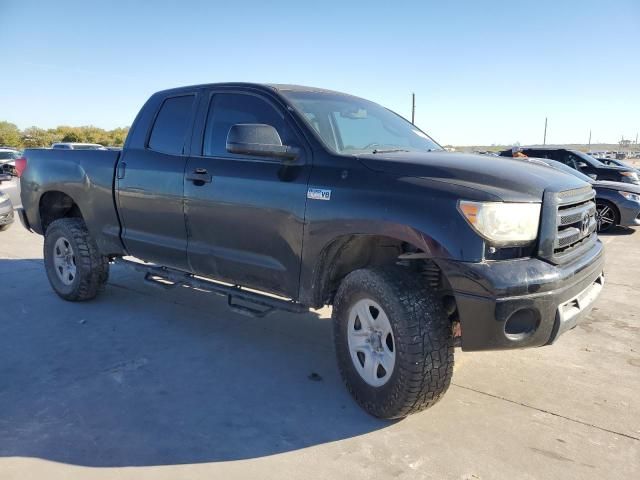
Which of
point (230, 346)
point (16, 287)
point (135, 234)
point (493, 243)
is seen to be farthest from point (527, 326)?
point (16, 287)

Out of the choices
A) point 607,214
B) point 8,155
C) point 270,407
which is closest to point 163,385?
point 270,407

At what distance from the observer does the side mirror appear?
328 cm

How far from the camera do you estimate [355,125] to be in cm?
393

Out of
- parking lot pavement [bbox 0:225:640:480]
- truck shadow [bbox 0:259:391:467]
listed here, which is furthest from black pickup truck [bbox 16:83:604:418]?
truck shadow [bbox 0:259:391:467]

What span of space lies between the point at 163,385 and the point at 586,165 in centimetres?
1280

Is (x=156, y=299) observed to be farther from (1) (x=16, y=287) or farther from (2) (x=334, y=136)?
(2) (x=334, y=136)

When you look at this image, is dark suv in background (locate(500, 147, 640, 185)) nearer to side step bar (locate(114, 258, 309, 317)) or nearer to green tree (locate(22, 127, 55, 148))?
side step bar (locate(114, 258, 309, 317))

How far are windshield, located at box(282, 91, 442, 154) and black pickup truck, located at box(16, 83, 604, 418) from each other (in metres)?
0.02

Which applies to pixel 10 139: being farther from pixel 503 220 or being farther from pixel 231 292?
pixel 503 220

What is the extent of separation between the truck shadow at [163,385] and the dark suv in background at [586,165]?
10.0 meters

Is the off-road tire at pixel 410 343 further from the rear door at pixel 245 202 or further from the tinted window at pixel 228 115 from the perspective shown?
the tinted window at pixel 228 115

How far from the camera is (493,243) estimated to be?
2.69 meters

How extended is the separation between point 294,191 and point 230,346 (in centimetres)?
152

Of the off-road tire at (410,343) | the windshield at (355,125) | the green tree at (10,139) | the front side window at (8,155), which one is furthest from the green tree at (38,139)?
the off-road tire at (410,343)
